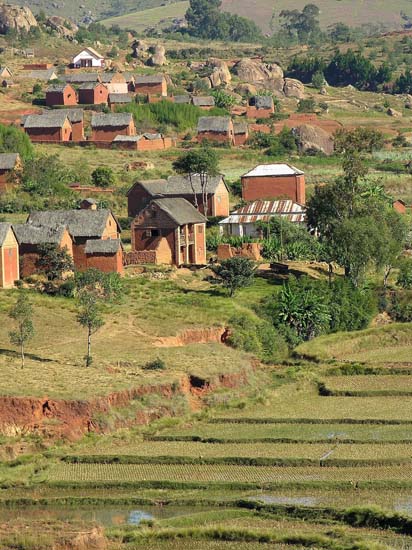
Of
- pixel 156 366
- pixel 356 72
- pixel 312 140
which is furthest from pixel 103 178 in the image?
pixel 356 72

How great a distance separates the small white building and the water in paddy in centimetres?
4455

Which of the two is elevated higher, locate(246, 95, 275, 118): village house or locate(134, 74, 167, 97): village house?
locate(134, 74, 167, 97): village house

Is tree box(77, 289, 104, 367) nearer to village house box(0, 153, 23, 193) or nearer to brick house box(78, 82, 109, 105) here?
village house box(0, 153, 23, 193)

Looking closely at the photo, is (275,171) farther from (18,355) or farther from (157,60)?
(157,60)

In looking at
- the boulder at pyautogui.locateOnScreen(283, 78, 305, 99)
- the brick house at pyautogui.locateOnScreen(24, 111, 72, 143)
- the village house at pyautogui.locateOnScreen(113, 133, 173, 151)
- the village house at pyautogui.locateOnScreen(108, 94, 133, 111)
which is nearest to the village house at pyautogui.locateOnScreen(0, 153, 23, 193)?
the brick house at pyautogui.locateOnScreen(24, 111, 72, 143)

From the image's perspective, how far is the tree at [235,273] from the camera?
214ft

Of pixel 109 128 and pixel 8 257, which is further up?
pixel 8 257

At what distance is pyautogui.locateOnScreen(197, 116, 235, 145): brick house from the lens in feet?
368

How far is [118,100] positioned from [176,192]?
38526 mm

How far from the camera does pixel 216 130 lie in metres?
112

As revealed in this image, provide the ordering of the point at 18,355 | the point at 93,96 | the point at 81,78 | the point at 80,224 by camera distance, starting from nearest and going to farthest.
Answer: the point at 18,355
the point at 80,224
the point at 93,96
the point at 81,78

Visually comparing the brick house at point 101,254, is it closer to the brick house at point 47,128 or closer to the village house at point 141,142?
the village house at point 141,142

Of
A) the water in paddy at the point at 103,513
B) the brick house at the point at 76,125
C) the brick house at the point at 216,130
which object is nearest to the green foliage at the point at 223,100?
the brick house at the point at 216,130

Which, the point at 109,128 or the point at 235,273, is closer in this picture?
the point at 235,273
